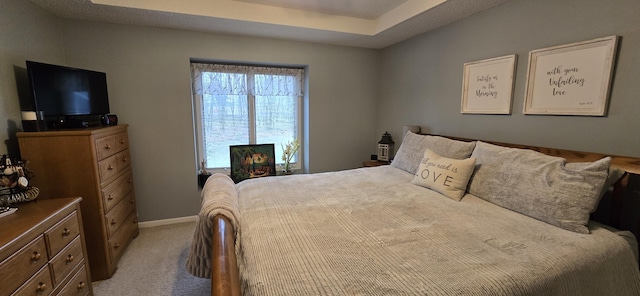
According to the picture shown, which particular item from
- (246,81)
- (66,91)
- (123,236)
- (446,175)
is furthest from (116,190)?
(446,175)

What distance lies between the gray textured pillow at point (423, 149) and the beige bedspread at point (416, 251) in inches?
19.2

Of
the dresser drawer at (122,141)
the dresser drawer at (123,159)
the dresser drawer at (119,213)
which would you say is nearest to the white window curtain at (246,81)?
the dresser drawer at (122,141)

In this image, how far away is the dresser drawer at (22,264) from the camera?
1.14 meters

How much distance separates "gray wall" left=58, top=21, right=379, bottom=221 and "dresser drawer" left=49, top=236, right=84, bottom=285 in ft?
4.28

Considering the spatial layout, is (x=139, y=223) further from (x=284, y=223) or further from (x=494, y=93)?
(x=494, y=93)

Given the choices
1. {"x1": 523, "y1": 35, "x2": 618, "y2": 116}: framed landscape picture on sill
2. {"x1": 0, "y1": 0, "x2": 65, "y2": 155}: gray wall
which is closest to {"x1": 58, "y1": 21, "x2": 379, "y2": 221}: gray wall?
{"x1": 0, "y1": 0, "x2": 65, "y2": 155}: gray wall

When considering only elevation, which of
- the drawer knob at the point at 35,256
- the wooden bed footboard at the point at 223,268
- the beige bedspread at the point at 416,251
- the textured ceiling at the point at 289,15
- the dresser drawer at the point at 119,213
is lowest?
the dresser drawer at the point at 119,213

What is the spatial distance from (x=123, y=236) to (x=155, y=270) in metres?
0.52

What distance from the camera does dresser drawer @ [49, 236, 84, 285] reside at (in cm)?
148

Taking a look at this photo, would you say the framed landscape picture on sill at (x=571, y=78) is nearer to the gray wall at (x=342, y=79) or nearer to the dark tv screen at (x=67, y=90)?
the gray wall at (x=342, y=79)

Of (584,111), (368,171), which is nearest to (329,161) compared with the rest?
(368,171)

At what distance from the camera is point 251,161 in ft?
11.1

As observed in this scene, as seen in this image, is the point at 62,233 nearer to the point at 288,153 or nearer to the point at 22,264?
the point at 22,264

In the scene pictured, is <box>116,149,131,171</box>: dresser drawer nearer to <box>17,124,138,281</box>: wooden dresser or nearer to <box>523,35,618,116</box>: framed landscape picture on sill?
<box>17,124,138,281</box>: wooden dresser
